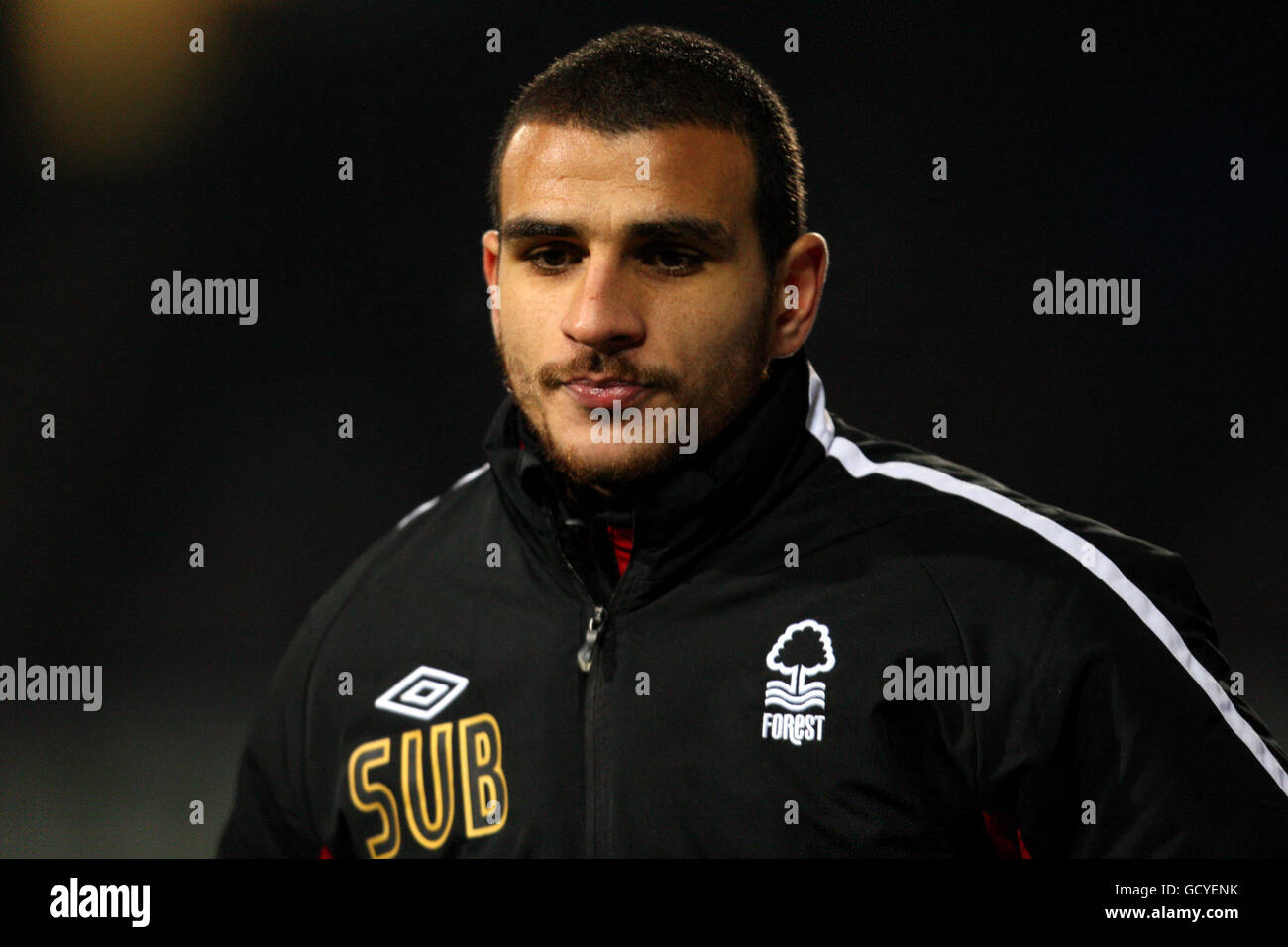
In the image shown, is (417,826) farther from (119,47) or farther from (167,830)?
(119,47)

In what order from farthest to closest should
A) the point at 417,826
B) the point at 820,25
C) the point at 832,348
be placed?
the point at 832,348, the point at 820,25, the point at 417,826

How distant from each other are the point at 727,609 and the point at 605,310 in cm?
40

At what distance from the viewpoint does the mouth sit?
1.67 metres

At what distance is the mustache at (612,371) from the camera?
5.44 ft

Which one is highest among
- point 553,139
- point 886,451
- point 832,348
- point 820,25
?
point 820,25

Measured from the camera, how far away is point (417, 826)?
1791mm

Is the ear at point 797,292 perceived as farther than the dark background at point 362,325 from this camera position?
No

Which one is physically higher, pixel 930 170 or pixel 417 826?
pixel 930 170

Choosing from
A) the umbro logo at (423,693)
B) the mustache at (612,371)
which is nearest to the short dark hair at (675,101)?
the mustache at (612,371)

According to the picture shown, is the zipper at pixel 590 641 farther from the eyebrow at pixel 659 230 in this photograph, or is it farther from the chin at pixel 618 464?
the eyebrow at pixel 659 230

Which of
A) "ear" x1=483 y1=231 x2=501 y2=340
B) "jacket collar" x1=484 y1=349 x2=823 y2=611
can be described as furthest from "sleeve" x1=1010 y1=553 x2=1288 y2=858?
"ear" x1=483 y1=231 x2=501 y2=340

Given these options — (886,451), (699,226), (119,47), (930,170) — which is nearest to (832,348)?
(930,170)

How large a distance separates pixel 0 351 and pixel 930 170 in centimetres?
177
